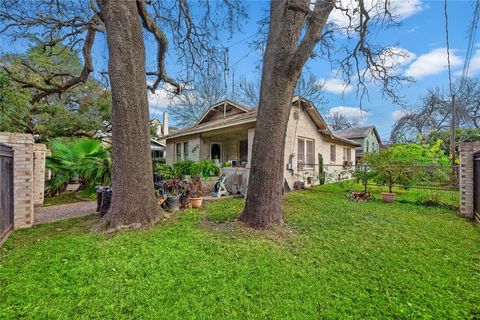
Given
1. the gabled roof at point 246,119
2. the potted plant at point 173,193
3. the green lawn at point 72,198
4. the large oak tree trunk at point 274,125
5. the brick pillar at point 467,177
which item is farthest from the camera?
the gabled roof at point 246,119

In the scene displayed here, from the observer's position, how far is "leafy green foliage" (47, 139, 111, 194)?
813cm

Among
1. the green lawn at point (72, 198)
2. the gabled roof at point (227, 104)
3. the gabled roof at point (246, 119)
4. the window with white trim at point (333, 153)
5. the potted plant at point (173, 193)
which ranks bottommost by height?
the green lawn at point (72, 198)

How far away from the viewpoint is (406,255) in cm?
336

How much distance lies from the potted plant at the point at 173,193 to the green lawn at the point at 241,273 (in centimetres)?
154

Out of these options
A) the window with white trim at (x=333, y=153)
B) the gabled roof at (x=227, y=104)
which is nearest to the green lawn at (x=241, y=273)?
the gabled roof at (x=227, y=104)

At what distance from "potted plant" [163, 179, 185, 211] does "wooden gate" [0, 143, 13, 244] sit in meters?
3.01

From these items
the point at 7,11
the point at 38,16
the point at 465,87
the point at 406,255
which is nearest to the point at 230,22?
the point at 38,16

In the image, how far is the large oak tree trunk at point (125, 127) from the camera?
14.1ft

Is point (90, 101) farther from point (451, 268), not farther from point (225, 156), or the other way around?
point (451, 268)

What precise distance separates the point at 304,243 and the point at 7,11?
33.1ft

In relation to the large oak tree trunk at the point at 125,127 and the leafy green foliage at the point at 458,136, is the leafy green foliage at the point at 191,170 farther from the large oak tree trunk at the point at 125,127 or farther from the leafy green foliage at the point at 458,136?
the leafy green foliage at the point at 458,136

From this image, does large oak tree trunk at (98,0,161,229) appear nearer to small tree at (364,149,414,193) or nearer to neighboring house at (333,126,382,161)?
small tree at (364,149,414,193)

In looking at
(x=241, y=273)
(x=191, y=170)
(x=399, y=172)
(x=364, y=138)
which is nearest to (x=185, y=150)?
(x=191, y=170)

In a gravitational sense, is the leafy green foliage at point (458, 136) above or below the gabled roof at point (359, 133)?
below
